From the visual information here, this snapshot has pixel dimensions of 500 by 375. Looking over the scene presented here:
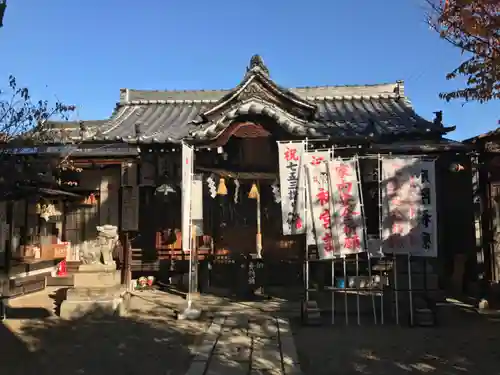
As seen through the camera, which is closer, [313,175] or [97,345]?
[97,345]

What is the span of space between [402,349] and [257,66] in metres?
10.7

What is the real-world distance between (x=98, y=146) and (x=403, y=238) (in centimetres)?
1033

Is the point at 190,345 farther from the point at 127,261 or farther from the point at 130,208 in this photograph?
the point at 130,208

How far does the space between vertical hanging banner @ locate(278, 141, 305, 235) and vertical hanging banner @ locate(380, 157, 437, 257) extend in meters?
1.92

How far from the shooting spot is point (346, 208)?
33.3 feet

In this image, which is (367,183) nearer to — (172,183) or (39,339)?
(172,183)

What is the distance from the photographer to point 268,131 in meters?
13.3

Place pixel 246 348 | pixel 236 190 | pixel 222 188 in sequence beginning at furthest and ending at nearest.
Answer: pixel 236 190
pixel 222 188
pixel 246 348

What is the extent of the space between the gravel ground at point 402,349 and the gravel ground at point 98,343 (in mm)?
2433

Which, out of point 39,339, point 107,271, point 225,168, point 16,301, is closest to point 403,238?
point 225,168

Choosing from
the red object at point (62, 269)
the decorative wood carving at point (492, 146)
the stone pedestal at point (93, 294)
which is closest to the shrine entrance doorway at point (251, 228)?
the stone pedestal at point (93, 294)

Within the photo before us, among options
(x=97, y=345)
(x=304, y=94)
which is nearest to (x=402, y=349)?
(x=97, y=345)

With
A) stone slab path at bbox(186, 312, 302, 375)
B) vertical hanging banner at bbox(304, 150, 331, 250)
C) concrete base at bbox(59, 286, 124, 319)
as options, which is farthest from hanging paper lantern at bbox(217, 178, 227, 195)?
concrete base at bbox(59, 286, 124, 319)

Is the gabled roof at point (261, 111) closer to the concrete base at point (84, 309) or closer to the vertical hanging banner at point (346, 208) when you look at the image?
the vertical hanging banner at point (346, 208)
